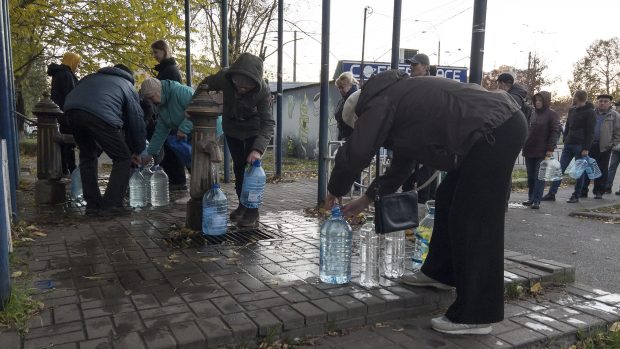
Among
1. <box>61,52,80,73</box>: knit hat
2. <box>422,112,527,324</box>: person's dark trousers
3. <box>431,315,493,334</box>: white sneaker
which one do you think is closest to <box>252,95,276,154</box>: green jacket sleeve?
<box>422,112,527,324</box>: person's dark trousers

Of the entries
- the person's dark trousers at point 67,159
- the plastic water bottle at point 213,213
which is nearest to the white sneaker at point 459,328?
the plastic water bottle at point 213,213

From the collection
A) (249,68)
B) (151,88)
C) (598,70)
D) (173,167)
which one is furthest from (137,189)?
(598,70)

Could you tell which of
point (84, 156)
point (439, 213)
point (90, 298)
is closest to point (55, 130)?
point (84, 156)

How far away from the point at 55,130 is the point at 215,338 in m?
5.00

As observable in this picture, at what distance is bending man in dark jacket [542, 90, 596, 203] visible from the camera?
8992 millimetres

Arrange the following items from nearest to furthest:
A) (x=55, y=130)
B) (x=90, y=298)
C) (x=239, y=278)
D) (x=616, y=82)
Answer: (x=90, y=298)
(x=239, y=278)
(x=55, y=130)
(x=616, y=82)

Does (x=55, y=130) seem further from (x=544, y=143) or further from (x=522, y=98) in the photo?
(x=544, y=143)

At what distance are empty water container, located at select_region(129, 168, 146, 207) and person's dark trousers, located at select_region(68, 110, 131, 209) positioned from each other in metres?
0.67

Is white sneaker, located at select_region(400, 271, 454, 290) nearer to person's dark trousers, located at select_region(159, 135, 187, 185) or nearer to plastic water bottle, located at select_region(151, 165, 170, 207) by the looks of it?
plastic water bottle, located at select_region(151, 165, 170, 207)

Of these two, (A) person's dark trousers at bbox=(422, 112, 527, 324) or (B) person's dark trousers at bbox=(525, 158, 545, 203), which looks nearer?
(A) person's dark trousers at bbox=(422, 112, 527, 324)

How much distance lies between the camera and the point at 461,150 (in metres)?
2.80

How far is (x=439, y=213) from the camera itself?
130 inches

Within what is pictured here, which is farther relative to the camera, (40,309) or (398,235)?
(398,235)

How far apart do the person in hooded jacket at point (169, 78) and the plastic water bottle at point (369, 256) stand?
13.4 feet
